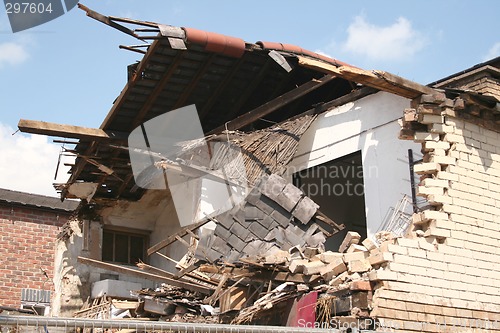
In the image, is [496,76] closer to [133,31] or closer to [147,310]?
[133,31]

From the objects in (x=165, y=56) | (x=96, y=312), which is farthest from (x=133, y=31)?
(x=96, y=312)

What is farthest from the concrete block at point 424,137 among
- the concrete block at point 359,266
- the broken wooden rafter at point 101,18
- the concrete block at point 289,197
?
the broken wooden rafter at point 101,18

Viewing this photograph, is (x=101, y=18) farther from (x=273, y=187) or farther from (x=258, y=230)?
(x=258, y=230)

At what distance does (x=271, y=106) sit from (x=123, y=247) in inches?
206

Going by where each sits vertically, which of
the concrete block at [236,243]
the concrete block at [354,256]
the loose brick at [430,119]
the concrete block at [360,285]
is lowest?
the concrete block at [360,285]

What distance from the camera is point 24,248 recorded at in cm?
1869

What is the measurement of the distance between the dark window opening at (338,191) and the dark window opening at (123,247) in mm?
4193

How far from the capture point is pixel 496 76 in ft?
37.1

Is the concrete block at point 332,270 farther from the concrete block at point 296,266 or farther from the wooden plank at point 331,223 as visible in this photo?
the wooden plank at point 331,223

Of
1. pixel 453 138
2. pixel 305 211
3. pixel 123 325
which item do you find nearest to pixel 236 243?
pixel 305 211

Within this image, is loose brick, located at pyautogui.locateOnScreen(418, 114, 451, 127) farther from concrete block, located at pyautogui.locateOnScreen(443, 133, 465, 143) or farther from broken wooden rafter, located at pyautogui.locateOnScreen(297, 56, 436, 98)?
broken wooden rafter, located at pyautogui.locateOnScreen(297, 56, 436, 98)

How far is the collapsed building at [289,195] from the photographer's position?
370 inches

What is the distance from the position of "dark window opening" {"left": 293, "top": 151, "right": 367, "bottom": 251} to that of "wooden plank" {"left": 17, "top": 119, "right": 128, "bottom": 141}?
3.46 metres

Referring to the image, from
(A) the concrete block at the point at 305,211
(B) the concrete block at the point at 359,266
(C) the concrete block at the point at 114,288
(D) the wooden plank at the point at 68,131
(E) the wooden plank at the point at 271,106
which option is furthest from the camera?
(C) the concrete block at the point at 114,288
